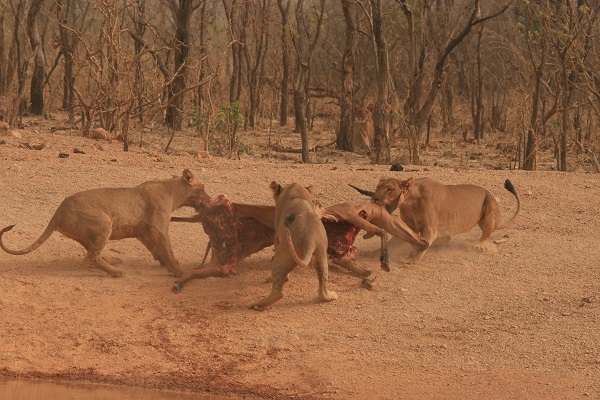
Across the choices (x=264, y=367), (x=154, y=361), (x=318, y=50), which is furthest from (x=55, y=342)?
(x=318, y=50)

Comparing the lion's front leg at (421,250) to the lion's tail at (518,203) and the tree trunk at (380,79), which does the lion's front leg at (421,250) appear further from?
the tree trunk at (380,79)

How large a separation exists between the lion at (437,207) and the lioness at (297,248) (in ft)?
3.04

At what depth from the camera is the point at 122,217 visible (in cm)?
739

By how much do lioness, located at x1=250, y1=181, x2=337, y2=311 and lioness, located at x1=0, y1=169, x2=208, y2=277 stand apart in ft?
2.99

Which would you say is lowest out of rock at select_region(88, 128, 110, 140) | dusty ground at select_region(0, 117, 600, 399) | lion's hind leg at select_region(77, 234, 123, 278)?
dusty ground at select_region(0, 117, 600, 399)

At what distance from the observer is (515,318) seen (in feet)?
22.1

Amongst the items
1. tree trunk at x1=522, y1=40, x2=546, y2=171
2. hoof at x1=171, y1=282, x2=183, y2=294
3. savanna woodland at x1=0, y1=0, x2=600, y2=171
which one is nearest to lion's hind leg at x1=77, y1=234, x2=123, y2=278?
hoof at x1=171, y1=282, x2=183, y2=294

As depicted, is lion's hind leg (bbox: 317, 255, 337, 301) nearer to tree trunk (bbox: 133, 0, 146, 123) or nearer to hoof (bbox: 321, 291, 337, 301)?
hoof (bbox: 321, 291, 337, 301)

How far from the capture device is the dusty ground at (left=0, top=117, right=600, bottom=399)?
5.87 meters

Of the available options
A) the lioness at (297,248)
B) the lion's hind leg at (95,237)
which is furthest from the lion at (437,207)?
the lion's hind leg at (95,237)

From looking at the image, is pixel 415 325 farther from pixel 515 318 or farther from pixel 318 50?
pixel 318 50

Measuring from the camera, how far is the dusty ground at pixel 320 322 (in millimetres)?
5867

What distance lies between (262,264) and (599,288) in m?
2.42

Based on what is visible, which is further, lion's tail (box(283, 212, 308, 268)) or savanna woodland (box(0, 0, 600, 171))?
savanna woodland (box(0, 0, 600, 171))
